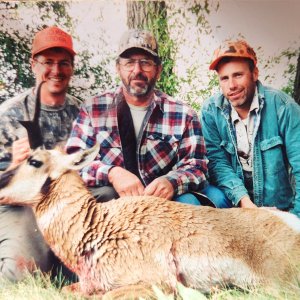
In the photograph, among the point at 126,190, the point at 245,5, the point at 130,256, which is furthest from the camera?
the point at 245,5

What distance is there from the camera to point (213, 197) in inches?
93.8

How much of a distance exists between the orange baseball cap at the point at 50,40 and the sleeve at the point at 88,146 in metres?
0.42

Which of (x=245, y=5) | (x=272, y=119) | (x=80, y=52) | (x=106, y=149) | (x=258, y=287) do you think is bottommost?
(x=258, y=287)

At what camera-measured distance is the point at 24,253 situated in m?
2.21

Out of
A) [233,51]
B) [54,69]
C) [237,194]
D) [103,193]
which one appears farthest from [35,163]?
[233,51]

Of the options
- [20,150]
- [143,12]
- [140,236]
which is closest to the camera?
[140,236]

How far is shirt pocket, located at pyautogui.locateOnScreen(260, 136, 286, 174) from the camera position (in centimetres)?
238

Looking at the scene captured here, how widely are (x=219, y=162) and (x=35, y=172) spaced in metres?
0.97

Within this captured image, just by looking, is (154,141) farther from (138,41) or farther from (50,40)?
(50,40)

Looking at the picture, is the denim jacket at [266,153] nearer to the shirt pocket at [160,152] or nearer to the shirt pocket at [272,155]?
the shirt pocket at [272,155]

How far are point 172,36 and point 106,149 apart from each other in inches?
27.9

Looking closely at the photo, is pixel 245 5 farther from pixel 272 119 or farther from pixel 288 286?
pixel 288 286

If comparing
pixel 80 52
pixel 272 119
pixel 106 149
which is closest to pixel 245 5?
pixel 272 119

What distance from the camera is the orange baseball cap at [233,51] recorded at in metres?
2.38
